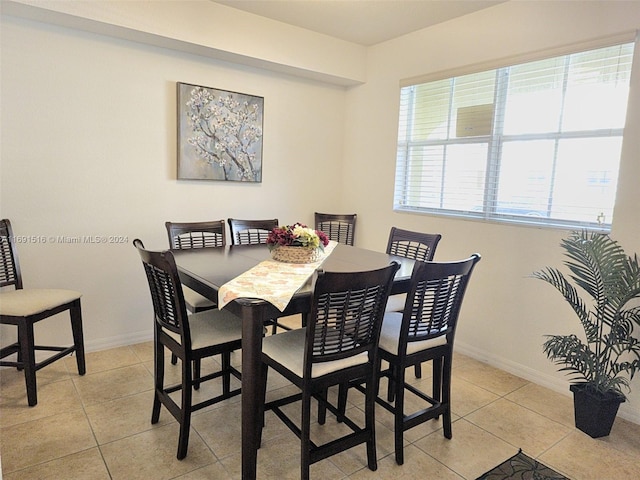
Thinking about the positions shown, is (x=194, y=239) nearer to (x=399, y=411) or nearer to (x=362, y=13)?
(x=399, y=411)

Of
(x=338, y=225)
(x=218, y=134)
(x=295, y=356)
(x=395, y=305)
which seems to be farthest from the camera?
(x=338, y=225)

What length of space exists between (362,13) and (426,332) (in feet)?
8.34

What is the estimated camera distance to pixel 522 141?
2980mm

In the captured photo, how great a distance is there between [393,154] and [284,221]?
1212 millimetres

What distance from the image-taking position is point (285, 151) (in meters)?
4.01

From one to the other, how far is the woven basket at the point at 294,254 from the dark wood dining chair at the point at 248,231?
2.81 ft

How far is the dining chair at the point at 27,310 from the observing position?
2377 mm

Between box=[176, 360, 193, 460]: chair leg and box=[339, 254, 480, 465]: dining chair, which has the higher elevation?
box=[339, 254, 480, 465]: dining chair

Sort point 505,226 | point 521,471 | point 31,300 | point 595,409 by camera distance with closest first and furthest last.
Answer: point 521,471
point 595,409
point 31,300
point 505,226

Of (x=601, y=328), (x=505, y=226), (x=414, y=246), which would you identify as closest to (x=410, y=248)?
(x=414, y=246)

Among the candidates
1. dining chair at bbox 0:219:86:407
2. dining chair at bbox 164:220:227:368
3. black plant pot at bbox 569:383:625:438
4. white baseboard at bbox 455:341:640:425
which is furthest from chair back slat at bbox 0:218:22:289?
black plant pot at bbox 569:383:625:438

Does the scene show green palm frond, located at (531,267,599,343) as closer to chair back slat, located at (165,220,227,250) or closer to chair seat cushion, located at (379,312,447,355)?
chair seat cushion, located at (379,312,447,355)

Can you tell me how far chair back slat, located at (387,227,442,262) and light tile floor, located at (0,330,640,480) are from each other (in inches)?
36.0

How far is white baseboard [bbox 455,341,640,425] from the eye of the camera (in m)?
2.50
